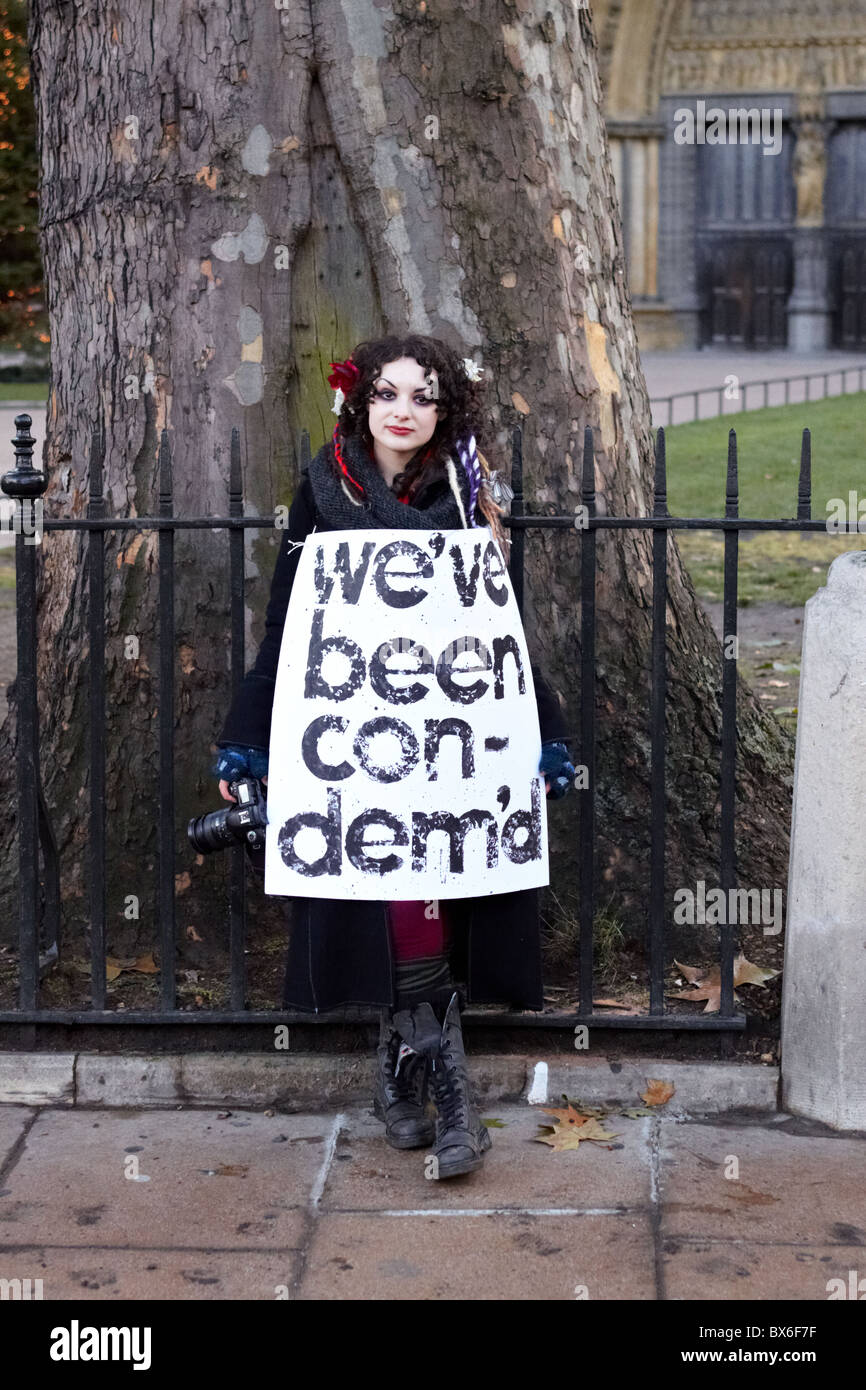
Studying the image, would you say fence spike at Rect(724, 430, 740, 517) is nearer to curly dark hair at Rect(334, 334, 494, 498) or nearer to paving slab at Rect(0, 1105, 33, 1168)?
curly dark hair at Rect(334, 334, 494, 498)

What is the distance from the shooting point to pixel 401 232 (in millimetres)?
4422

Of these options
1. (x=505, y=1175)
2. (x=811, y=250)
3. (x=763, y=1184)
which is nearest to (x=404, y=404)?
(x=505, y=1175)

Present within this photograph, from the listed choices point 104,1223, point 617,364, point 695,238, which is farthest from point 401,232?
point 695,238

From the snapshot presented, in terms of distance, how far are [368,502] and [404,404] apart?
0.74 feet

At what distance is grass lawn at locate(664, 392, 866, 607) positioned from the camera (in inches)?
408

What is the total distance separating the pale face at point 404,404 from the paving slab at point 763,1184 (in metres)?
1.66

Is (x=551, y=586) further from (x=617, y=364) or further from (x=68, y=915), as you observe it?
(x=68, y=915)

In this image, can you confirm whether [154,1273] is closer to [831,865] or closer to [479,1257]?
[479,1257]

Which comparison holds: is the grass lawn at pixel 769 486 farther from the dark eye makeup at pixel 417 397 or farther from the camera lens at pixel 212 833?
the camera lens at pixel 212 833

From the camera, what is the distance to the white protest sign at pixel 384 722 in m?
3.74

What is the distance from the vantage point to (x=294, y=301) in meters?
4.47

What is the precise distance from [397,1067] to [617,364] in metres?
1.98

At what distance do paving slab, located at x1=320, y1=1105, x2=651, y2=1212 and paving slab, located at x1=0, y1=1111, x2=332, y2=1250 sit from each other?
8 centimetres

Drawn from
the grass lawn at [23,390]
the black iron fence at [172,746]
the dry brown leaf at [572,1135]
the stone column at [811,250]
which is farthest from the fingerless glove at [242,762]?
the stone column at [811,250]
